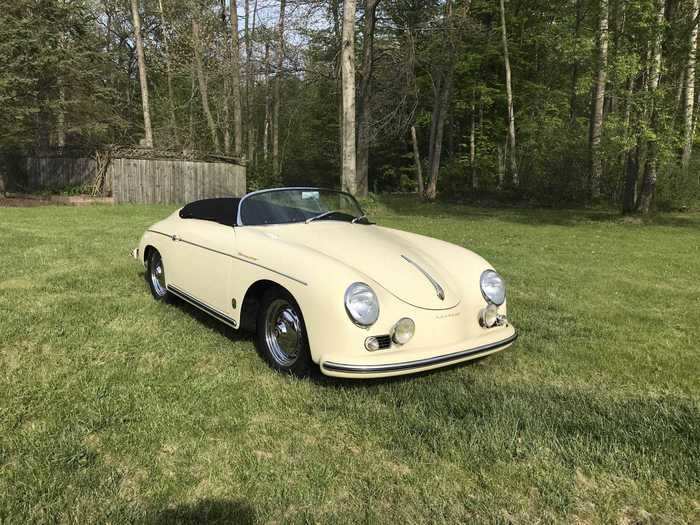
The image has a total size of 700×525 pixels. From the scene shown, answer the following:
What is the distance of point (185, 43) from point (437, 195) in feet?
47.9

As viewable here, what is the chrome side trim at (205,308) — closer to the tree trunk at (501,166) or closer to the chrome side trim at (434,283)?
the chrome side trim at (434,283)

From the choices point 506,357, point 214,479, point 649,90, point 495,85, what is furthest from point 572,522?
point 495,85

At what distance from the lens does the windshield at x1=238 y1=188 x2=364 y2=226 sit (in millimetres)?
4230

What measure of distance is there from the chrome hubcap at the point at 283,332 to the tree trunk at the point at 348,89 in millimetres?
10559

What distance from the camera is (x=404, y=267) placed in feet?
11.2

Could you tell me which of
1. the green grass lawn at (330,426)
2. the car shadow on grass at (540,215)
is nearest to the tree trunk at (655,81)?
the car shadow on grass at (540,215)

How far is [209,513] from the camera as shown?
209 centimetres

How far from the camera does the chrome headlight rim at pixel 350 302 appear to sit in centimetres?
295

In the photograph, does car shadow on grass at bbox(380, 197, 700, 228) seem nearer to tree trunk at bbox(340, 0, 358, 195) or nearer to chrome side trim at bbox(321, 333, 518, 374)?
tree trunk at bbox(340, 0, 358, 195)

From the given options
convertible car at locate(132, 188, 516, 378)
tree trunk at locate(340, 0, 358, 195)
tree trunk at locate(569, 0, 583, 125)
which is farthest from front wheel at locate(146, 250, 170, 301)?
tree trunk at locate(569, 0, 583, 125)

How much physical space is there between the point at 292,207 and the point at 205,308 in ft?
3.85

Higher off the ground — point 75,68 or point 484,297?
point 75,68

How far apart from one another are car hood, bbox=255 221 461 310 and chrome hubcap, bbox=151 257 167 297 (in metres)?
1.83

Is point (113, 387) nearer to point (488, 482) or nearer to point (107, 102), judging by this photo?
point (488, 482)
